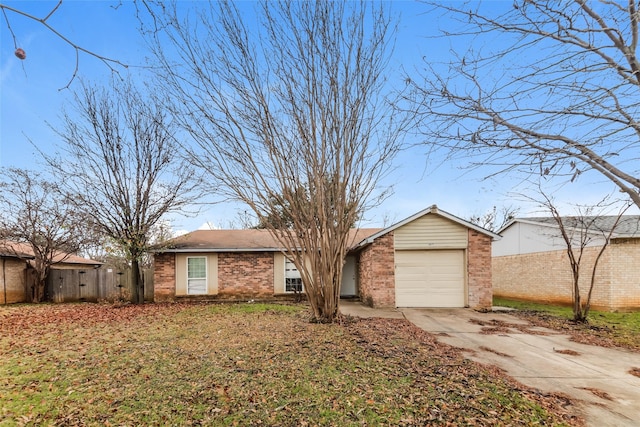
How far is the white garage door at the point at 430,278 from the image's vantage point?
40.1 ft

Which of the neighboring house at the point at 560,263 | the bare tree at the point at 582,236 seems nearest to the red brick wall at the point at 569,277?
the neighboring house at the point at 560,263

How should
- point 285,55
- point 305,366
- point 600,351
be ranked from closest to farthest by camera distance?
point 305,366
point 600,351
point 285,55

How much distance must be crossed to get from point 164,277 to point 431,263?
1072cm

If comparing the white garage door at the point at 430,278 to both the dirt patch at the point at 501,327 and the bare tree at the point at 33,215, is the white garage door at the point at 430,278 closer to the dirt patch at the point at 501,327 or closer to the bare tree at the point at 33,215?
the dirt patch at the point at 501,327

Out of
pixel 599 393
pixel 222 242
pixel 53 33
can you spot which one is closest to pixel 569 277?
pixel 599 393

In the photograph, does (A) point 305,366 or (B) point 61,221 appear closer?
(A) point 305,366

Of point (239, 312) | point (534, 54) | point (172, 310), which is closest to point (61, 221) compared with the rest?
point (172, 310)

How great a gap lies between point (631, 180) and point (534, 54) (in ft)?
5.04

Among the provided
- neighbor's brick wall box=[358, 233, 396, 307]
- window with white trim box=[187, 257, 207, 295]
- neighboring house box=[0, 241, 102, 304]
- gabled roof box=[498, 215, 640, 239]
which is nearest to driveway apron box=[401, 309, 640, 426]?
neighbor's brick wall box=[358, 233, 396, 307]

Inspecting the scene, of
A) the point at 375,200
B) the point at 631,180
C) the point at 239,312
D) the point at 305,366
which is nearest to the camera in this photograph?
the point at 631,180

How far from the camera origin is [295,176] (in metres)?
8.40

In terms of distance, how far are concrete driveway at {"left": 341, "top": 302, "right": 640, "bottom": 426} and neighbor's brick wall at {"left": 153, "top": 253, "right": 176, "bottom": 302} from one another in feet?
32.1

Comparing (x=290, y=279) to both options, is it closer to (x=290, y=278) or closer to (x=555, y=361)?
(x=290, y=278)

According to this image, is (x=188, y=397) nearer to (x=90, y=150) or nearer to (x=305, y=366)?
(x=305, y=366)
